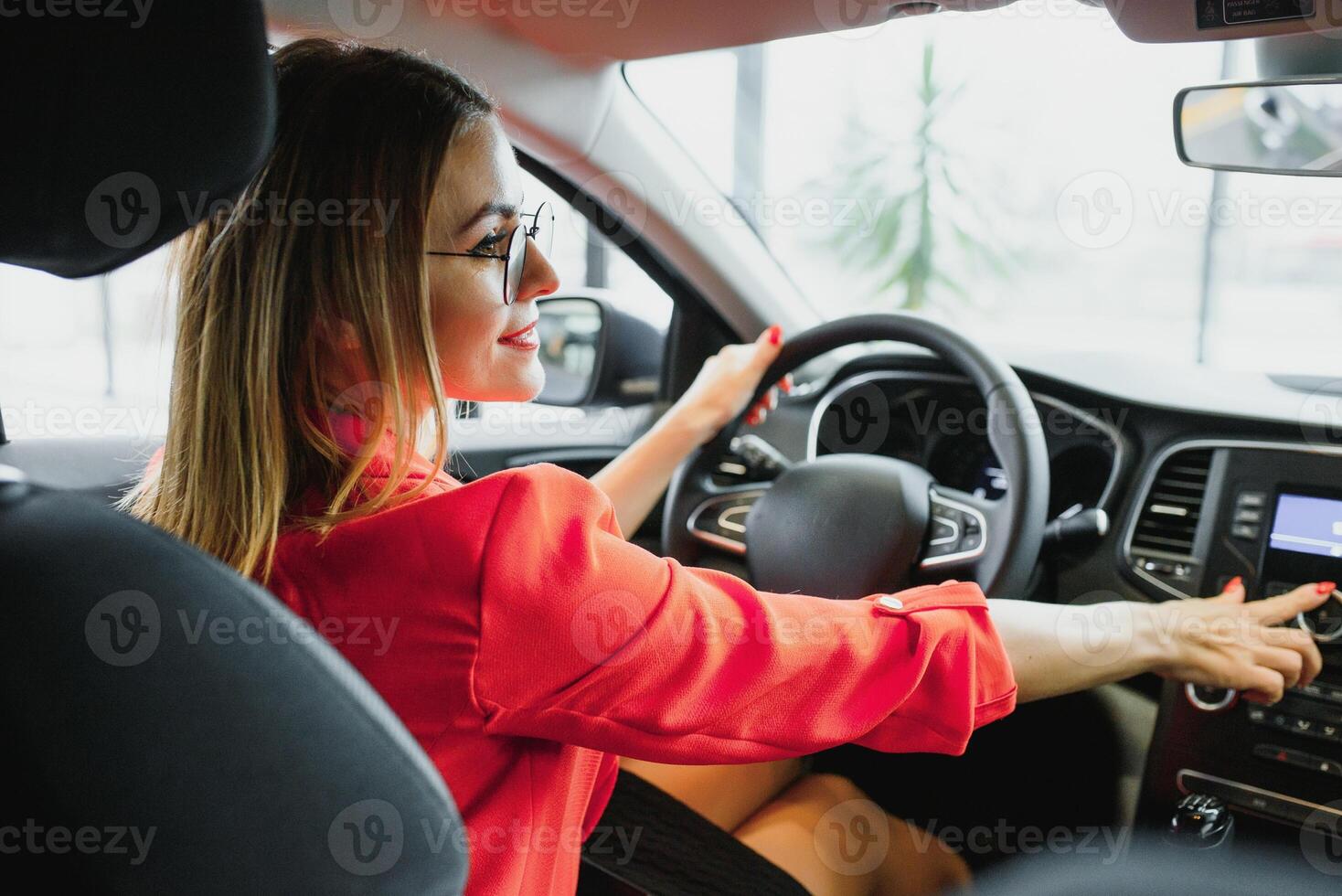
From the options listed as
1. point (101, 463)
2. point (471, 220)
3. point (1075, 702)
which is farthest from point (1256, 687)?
point (101, 463)

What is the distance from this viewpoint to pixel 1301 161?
1.53 metres

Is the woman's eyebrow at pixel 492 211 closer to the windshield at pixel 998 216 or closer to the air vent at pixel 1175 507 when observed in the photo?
the air vent at pixel 1175 507

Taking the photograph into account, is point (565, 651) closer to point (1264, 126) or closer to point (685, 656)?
point (685, 656)

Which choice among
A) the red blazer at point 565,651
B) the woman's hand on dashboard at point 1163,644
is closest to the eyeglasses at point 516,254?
the red blazer at point 565,651

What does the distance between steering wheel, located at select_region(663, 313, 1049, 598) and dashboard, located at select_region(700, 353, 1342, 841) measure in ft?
0.44

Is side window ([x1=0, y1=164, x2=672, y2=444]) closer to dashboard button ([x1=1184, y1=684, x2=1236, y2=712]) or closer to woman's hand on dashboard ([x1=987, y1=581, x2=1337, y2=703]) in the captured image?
woman's hand on dashboard ([x1=987, y1=581, x2=1337, y2=703])

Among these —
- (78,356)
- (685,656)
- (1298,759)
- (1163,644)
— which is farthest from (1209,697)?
(78,356)

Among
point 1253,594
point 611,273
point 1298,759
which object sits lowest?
point 1298,759

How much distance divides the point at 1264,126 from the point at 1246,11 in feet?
1.18

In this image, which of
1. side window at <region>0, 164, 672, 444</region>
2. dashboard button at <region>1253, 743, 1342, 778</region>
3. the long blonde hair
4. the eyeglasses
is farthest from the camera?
side window at <region>0, 164, 672, 444</region>

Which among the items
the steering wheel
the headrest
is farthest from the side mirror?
the headrest

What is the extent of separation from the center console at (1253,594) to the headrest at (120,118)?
1.37 meters

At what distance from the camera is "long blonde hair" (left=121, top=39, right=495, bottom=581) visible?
37.6 inches

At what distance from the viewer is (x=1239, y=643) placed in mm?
1276
